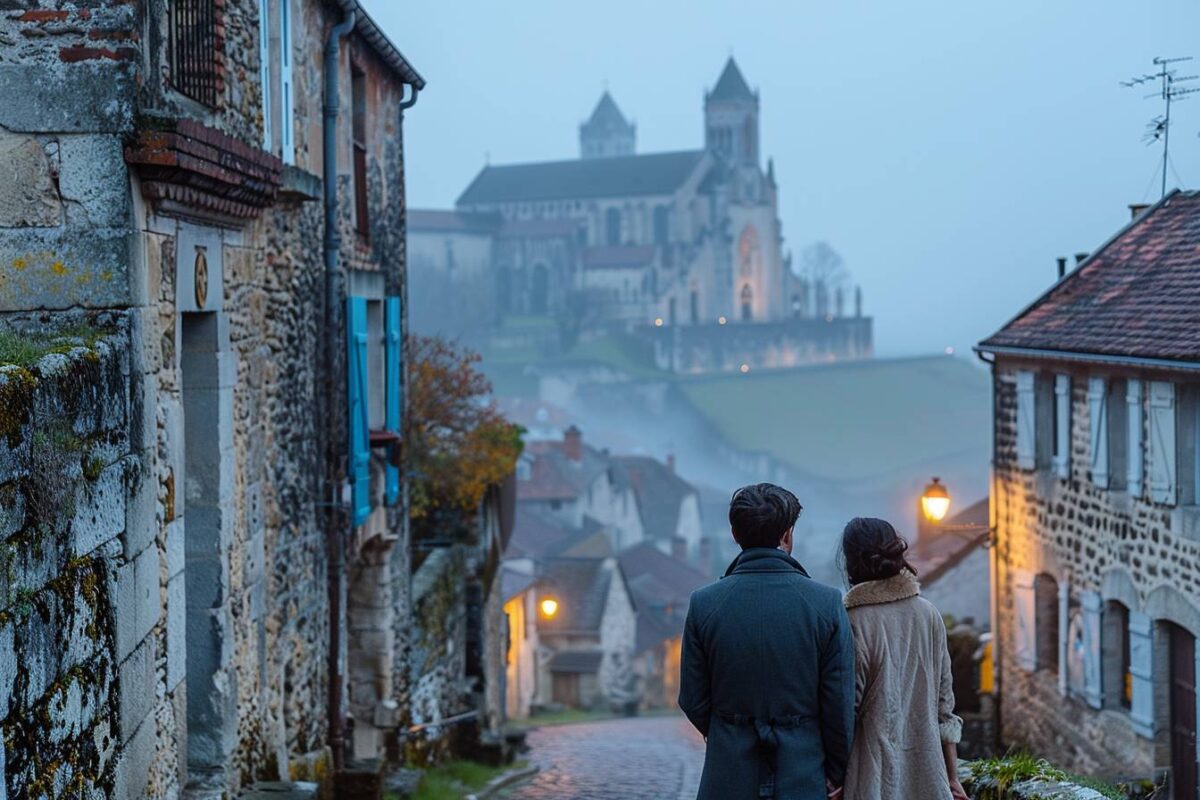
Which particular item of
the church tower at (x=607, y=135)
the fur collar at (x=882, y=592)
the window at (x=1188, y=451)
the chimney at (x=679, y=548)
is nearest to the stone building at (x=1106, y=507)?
the window at (x=1188, y=451)

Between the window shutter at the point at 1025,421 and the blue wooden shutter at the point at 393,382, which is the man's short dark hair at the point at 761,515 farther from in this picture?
the window shutter at the point at 1025,421

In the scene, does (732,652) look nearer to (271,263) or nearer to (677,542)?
(271,263)

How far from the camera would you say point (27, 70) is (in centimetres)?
541

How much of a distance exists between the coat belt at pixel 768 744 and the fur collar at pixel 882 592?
1.43 feet

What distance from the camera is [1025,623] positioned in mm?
14484

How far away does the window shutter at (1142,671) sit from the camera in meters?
11.6

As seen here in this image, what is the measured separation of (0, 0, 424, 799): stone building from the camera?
4.48m

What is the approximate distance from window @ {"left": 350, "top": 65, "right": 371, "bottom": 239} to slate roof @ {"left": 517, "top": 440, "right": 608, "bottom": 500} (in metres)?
39.5

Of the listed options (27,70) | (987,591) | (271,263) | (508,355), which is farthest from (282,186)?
(508,355)

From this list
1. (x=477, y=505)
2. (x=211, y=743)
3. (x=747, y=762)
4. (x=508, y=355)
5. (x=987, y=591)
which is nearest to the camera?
(x=747, y=762)

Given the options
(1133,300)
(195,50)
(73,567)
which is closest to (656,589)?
(1133,300)

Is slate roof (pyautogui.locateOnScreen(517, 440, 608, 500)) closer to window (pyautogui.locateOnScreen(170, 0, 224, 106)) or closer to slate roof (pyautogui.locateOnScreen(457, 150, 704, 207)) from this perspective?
window (pyautogui.locateOnScreen(170, 0, 224, 106))

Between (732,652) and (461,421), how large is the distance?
1510cm

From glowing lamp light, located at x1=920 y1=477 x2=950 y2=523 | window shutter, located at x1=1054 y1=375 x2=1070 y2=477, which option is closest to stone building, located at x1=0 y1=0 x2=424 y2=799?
glowing lamp light, located at x1=920 y1=477 x2=950 y2=523
